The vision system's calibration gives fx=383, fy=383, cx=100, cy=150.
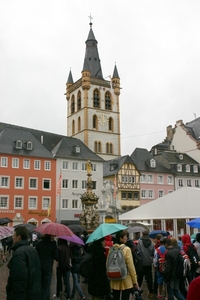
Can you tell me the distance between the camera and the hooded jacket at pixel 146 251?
1046 cm

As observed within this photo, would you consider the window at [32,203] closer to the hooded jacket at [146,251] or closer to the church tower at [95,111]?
the church tower at [95,111]

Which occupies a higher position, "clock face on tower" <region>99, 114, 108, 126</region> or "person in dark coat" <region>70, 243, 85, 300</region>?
"clock face on tower" <region>99, 114, 108, 126</region>

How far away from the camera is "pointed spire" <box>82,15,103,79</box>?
80750 mm

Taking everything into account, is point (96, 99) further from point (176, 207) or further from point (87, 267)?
point (87, 267)

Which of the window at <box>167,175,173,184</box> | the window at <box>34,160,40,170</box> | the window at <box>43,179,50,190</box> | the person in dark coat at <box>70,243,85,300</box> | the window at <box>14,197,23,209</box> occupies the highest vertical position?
the window at <box>34,160,40,170</box>

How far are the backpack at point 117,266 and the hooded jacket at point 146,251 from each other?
4.06 meters

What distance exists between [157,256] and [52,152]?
42.8m

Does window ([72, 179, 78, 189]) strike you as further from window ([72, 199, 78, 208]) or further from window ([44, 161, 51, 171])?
window ([44, 161, 51, 171])

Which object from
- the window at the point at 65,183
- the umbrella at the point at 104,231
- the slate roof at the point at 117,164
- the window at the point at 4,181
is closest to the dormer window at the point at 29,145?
the window at the point at 4,181

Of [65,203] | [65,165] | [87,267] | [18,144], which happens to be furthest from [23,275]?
[65,165]

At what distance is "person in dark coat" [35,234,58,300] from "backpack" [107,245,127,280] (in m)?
1.91

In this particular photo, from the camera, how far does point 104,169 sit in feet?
194

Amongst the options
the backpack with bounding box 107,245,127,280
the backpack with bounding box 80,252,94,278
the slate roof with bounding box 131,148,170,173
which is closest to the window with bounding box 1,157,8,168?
the slate roof with bounding box 131,148,170,173

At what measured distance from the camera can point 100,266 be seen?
6758mm
